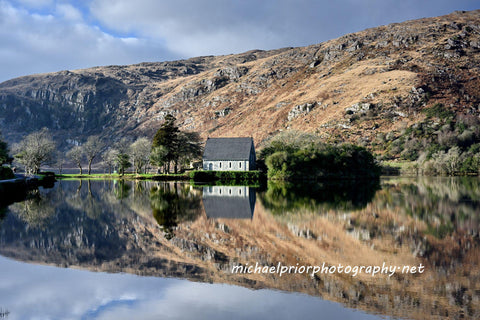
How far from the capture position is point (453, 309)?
24.5 ft

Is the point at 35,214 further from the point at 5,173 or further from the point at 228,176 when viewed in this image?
the point at 228,176

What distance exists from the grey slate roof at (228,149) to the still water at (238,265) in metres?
53.7

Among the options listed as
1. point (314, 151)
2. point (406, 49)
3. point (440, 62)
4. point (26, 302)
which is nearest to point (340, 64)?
point (406, 49)

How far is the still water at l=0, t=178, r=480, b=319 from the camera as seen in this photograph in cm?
801

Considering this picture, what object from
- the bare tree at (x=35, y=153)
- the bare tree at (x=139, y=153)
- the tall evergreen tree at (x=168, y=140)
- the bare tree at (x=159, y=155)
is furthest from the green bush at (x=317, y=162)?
the bare tree at (x=35, y=153)

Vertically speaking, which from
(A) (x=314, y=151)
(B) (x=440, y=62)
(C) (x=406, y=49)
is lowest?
(A) (x=314, y=151)

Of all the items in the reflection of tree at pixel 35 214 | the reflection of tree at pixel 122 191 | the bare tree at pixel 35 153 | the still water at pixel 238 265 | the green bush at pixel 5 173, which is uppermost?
the bare tree at pixel 35 153

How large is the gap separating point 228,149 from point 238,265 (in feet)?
209

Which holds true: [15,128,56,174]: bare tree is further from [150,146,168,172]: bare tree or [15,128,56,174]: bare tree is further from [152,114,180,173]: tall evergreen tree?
[152,114,180,173]: tall evergreen tree

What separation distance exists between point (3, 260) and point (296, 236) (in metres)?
9.44

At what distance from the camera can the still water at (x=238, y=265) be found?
8008 millimetres

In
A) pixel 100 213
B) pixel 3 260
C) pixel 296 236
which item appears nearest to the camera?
pixel 3 260

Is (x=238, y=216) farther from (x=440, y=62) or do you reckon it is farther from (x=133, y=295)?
(x=440, y=62)

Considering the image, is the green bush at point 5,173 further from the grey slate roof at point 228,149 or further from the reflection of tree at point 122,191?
the grey slate roof at point 228,149
